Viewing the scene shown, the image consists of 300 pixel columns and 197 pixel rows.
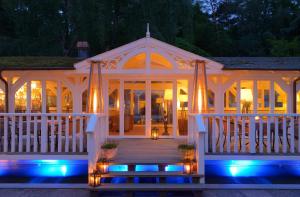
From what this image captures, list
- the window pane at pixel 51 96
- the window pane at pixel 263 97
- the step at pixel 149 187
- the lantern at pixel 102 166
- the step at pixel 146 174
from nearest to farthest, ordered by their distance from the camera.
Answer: the step at pixel 149 187 < the step at pixel 146 174 < the lantern at pixel 102 166 < the window pane at pixel 51 96 < the window pane at pixel 263 97

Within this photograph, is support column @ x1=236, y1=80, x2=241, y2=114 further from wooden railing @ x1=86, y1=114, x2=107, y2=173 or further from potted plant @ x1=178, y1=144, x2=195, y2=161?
wooden railing @ x1=86, y1=114, x2=107, y2=173

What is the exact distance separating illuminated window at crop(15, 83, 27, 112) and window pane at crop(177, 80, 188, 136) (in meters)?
5.13

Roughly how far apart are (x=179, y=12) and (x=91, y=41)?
5784 millimetres

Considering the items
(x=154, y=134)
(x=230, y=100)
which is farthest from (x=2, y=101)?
(x=230, y=100)

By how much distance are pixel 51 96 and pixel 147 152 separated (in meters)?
4.70

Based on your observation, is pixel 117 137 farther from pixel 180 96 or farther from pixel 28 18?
pixel 28 18

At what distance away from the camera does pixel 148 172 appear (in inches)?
341

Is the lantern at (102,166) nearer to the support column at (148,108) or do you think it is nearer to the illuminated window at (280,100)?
the support column at (148,108)

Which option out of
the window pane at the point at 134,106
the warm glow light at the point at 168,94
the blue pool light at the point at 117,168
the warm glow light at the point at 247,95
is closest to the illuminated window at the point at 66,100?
the window pane at the point at 134,106

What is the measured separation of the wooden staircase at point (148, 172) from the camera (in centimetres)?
838

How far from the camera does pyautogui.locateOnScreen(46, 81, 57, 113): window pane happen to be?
12906mm

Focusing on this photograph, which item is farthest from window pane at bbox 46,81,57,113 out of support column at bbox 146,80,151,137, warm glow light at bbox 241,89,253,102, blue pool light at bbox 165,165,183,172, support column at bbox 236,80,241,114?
warm glow light at bbox 241,89,253,102

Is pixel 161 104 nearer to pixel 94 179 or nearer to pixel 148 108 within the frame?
pixel 148 108

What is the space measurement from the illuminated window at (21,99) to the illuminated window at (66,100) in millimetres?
1293
